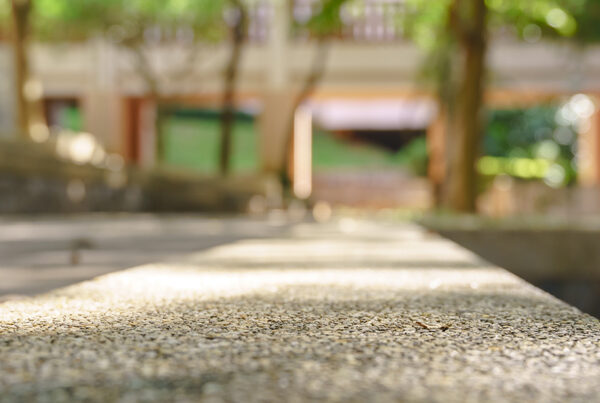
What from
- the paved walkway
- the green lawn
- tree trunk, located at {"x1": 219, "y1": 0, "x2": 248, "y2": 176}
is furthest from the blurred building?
the paved walkway

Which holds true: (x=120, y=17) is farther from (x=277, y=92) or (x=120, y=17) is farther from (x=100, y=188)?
(x=100, y=188)

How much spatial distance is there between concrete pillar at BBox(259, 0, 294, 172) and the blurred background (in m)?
0.04

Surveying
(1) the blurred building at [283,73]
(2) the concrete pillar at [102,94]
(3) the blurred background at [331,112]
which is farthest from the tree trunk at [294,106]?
(2) the concrete pillar at [102,94]

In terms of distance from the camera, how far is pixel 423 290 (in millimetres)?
2729

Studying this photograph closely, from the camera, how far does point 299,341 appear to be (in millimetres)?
1766

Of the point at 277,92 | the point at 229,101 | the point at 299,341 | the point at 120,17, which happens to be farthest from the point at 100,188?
the point at 299,341

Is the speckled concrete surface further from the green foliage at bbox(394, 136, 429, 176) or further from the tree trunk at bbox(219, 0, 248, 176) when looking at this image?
the green foliage at bbox(394, 136, 429, 176)

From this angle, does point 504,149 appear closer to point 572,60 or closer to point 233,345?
point 572,60

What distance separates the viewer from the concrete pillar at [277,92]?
57.2 feet

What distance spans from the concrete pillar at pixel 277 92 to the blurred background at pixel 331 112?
35mm

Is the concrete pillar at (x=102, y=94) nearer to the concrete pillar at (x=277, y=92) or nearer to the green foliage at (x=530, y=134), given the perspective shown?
the concrete pillar at (x=277, y=92)

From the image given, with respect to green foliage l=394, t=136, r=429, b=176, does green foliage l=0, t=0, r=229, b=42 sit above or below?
above

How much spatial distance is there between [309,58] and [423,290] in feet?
50.2

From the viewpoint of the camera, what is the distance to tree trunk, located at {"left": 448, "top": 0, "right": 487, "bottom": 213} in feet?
26.9
